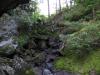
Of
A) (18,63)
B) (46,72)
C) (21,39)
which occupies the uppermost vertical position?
(21,39)

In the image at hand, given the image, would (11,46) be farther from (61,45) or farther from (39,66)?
(61,45)

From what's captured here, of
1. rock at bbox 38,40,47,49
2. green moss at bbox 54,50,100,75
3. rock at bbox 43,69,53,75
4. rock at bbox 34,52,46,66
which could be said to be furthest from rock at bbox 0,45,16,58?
rock at bbox 38,40,47,49

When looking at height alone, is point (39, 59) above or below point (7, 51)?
below

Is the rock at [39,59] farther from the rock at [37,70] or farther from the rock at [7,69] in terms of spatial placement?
the rock at [7,69]

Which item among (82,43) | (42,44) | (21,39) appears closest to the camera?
(82,43)

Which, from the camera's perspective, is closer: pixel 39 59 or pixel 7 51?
pixel 7 51

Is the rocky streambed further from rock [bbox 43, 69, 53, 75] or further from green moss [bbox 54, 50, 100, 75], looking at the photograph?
green moss [bbox 54, 50, 100, 75]

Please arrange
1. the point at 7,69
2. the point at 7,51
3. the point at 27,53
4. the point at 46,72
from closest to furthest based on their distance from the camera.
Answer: the point at 7,69 < the point at 46,72 < the point at 7,51 < the point at 27,53

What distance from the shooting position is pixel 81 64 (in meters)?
12.6

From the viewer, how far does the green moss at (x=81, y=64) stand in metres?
11.9

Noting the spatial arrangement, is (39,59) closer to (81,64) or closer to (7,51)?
(7,51)

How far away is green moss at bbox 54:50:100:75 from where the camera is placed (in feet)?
39.2

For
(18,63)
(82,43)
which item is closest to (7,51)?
(18,63)

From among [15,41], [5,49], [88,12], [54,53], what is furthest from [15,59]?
[88,12]
